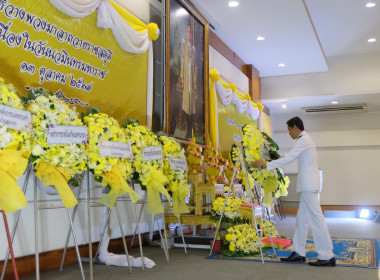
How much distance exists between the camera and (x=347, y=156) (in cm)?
1302

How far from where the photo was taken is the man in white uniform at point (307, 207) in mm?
4043

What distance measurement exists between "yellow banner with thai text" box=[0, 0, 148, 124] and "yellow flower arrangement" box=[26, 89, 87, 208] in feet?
2.01

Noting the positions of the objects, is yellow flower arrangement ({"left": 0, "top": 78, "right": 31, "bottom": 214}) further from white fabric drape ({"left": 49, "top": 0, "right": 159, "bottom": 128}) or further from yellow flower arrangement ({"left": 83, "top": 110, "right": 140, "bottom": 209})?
white fabric drape ({"left": 49, "top": 0, "right": 159, "bottom": 128})

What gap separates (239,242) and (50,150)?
2.56 metres

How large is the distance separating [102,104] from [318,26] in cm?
624

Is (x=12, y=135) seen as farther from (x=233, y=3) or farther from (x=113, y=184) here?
(x=233, y=3)

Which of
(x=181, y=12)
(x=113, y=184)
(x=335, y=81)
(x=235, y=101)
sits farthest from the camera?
(x=335, y=81)

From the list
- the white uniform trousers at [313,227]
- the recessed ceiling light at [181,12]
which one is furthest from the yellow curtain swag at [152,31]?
the white uniform trousers at [313,227]

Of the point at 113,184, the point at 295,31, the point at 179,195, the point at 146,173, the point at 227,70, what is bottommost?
the point at 179,195

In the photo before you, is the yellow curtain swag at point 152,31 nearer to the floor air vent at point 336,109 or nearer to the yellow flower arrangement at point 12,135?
the yellow flower arrangement at point 12,135

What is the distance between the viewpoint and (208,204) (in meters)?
5.16

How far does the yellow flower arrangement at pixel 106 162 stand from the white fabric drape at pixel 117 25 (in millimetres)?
1080

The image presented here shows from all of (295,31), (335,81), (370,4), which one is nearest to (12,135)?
(295,31)

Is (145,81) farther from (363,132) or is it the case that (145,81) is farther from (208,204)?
(363,132)
